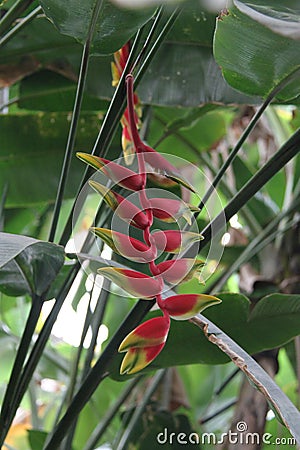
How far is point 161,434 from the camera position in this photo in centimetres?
75

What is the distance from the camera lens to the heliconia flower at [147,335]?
311 mm

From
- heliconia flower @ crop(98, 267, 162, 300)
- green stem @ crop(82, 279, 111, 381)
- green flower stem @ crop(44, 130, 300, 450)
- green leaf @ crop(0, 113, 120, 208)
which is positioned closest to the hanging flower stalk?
heliconia flower @ crop(98, 267, 162, 300)

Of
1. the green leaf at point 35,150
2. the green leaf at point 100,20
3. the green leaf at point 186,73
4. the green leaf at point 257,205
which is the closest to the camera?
the green leaf at point 100,20

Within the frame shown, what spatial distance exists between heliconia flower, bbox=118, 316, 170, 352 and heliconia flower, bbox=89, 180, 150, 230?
5 cm

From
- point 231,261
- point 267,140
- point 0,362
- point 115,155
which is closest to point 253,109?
point 267,140

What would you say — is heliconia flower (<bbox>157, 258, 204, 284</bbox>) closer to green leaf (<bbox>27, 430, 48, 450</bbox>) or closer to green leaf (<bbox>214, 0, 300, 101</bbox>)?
green leaf (<bbox>214, 0, 300, 101</bbox>)

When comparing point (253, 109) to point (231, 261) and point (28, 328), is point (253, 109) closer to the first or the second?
point (231, 261)

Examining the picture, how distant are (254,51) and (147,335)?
0.67ft

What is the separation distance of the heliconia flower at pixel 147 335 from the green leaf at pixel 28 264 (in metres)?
0.07

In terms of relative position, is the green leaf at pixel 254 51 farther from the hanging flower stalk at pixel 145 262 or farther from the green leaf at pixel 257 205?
the green leaf at pixel 257 205

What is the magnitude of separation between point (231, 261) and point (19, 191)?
13.5 inches

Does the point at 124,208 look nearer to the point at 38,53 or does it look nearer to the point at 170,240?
the point at 170,240

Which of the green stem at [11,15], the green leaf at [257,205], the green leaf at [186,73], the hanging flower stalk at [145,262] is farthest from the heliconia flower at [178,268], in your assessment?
the green leaf at [257,205]

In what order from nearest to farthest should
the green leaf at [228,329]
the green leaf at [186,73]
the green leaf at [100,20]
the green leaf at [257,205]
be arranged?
the green leaf at [100,20] < the green leaf at [228,329] < the green leaf at [186,73] < the green leaf at [257,205]
